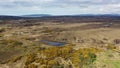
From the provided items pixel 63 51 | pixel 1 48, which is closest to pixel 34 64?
pixel 63 51

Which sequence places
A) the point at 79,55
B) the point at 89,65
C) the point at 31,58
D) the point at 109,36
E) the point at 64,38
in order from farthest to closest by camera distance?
the point at 109,36, the point at 64,38, the point at 31,58, the point at 79,55, the point at 89,65

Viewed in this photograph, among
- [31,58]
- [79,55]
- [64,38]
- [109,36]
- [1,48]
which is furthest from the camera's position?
[109,36]

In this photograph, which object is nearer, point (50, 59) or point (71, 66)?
point (71, 66)

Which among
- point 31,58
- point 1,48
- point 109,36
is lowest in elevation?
point 109,36

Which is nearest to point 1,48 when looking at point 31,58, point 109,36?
point 31,58

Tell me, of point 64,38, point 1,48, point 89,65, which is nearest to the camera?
point 89,65

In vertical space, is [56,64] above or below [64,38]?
above

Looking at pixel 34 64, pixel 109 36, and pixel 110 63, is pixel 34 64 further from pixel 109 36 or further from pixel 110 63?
pixel 109 36

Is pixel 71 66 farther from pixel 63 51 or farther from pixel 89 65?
pixel 63 51

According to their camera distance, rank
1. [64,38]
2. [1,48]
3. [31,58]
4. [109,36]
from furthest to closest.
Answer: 1. [109,36]
2. [64,38]
3. [1,48]
4. [31,58]
